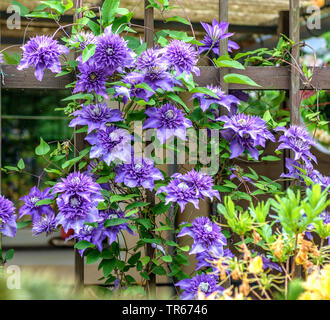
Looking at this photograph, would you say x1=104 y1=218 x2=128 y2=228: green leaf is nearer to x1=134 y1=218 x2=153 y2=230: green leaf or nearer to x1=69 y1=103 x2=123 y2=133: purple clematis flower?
x1=134 y1=218 x2=153 y2=230: green leaf

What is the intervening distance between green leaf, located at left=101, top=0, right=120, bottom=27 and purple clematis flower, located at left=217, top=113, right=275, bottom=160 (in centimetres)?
47

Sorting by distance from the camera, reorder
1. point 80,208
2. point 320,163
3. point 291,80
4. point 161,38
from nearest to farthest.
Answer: point 80,208, point 161,38, point 291,80, point 320,163

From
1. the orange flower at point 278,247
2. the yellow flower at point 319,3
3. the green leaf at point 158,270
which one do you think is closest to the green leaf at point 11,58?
the green leaf at point 158,270

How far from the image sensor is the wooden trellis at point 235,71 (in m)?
1.48

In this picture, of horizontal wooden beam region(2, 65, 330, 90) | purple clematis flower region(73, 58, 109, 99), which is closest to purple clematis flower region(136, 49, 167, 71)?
purple clematis flower region(73, 58, 109, 99)

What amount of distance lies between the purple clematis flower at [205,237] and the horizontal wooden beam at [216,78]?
1.67 ft

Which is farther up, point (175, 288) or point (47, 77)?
point (47, 77)

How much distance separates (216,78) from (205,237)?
569mm

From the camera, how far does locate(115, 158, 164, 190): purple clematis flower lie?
1326mm

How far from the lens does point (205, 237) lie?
4.32ft

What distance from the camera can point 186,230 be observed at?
4.38ft

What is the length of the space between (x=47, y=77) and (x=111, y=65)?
0.96ft
